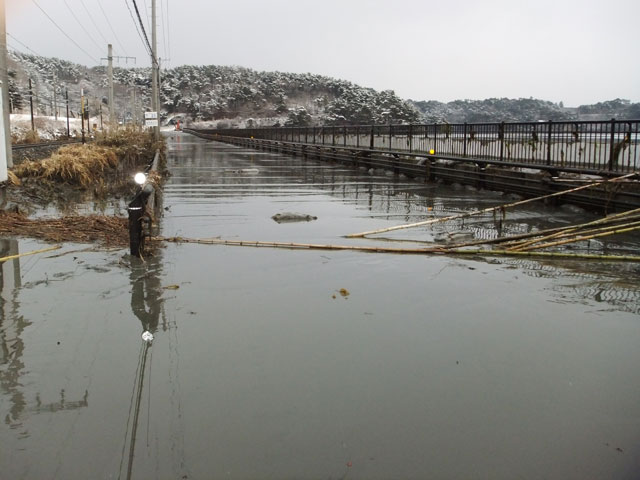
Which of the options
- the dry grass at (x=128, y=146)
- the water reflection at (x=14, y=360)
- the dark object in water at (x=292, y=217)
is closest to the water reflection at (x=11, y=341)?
the water reflection at (x=14, y=360)

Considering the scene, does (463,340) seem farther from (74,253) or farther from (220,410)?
(74,253)

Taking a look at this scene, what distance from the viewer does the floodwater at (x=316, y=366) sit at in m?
3.47

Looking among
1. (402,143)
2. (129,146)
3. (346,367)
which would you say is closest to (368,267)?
(346,367)

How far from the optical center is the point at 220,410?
3963mm

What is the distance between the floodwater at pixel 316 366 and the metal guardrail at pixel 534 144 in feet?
15.6

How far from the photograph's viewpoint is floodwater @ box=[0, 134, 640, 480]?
11.4 feet

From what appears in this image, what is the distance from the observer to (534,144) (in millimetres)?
15688

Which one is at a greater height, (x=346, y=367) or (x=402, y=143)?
(x=402, y=143)

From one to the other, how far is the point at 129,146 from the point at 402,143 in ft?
39.6

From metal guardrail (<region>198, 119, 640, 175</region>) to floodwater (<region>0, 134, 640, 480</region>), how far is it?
4759 millimetres

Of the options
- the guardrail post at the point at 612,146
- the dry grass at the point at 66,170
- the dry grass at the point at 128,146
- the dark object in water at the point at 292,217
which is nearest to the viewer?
the dark object in water at the point at 292,217

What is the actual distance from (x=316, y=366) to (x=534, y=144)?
12817 millimetres

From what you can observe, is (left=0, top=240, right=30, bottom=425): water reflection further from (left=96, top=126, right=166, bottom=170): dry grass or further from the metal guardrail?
(left=96, top=126, right=166, bottom=170): dry grass

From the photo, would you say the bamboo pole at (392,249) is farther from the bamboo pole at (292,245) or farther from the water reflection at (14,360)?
the water reflection at (14,360)
